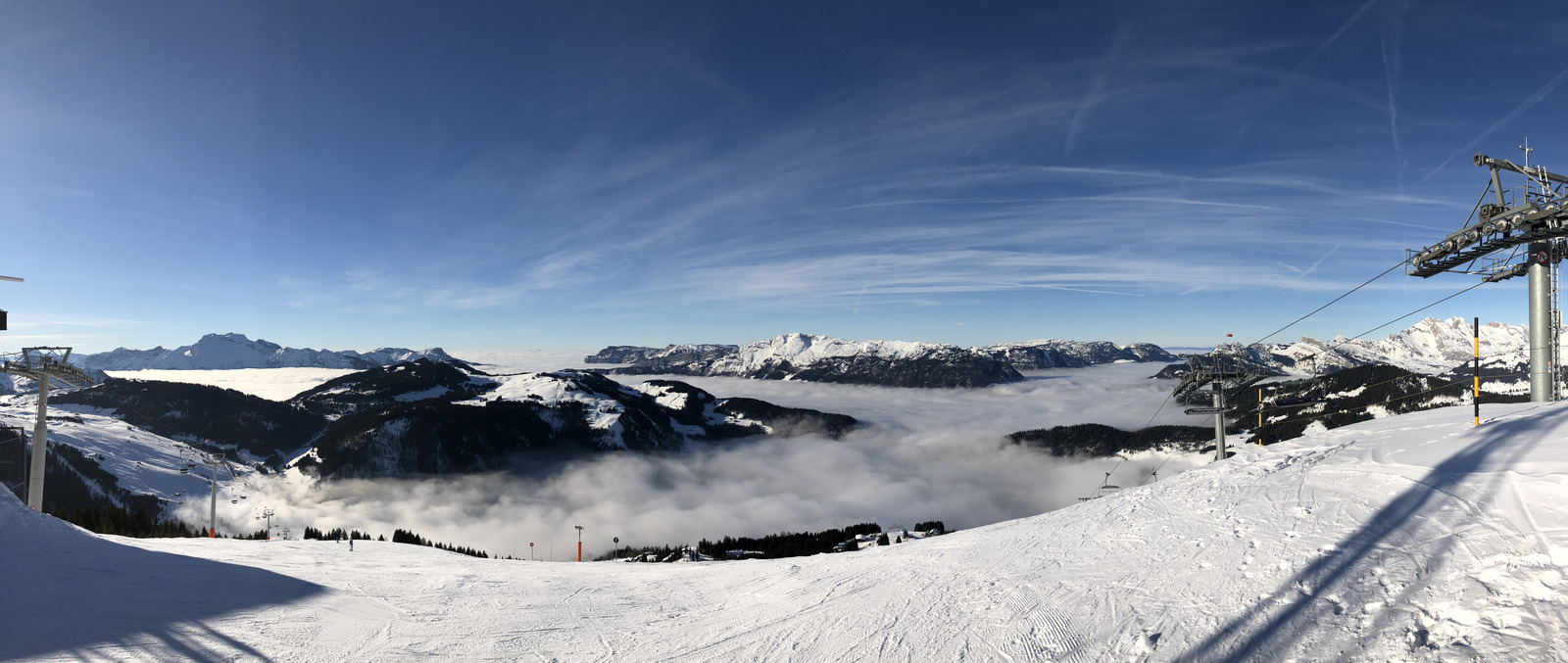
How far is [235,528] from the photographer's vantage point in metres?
137

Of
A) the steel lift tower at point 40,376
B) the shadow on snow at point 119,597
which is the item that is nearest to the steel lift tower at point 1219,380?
the shadow on snow at point 119,597

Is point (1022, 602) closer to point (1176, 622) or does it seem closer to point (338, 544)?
point (1176, 622)

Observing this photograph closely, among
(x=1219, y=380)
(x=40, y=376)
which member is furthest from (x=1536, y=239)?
(x=40, y=376)

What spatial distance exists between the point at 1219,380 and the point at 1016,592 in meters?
33.2

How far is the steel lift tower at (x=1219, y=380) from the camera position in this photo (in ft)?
111

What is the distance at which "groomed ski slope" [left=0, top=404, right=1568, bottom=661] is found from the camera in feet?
24.9

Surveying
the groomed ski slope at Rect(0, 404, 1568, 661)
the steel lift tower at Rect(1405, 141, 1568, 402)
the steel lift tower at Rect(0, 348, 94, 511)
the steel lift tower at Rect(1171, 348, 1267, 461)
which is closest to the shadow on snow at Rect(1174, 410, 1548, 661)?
the groomed ski slope at Rect(0, 404, 1568, 661)

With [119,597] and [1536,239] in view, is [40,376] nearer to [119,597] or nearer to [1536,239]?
[119,597]

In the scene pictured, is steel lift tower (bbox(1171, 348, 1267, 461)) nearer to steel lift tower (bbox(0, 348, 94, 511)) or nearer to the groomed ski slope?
→ the groomed ski slope

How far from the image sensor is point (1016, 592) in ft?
34.1

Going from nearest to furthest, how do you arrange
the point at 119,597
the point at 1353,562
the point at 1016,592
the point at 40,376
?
the point at 1353,562 → the point at 119,597 → the point at 1016,592 → the point at 40,376

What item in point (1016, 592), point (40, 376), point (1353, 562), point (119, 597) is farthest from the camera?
point (40, 376)

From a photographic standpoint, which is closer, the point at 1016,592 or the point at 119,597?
the point at 119,597

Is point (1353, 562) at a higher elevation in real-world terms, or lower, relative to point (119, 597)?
higher
